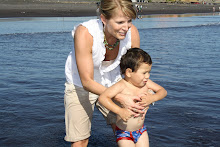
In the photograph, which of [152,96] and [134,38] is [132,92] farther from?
[134,38]

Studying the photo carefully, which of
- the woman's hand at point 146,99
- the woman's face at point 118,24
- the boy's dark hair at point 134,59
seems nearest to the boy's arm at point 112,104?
the woman's hand at point 146,99

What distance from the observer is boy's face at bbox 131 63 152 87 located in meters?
3.72

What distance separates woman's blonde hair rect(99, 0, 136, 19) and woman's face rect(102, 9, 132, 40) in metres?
0.04

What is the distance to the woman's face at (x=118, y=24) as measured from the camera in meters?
3.42

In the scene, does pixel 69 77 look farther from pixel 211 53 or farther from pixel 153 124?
pixel 211 53

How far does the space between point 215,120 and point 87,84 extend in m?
3.61

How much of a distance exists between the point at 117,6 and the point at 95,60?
744mm

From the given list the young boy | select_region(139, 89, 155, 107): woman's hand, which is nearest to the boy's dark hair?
the young boy

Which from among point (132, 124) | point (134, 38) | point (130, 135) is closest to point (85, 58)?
point (134, 38)

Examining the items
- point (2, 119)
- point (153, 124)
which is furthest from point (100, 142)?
point (2, 119)

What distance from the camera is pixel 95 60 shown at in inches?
150

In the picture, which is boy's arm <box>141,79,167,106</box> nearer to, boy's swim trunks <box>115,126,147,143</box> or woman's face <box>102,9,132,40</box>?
boy's swim trunks <box>115,126,147,143</box>

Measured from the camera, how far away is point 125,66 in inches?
151

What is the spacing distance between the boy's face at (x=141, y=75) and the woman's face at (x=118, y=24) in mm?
455
